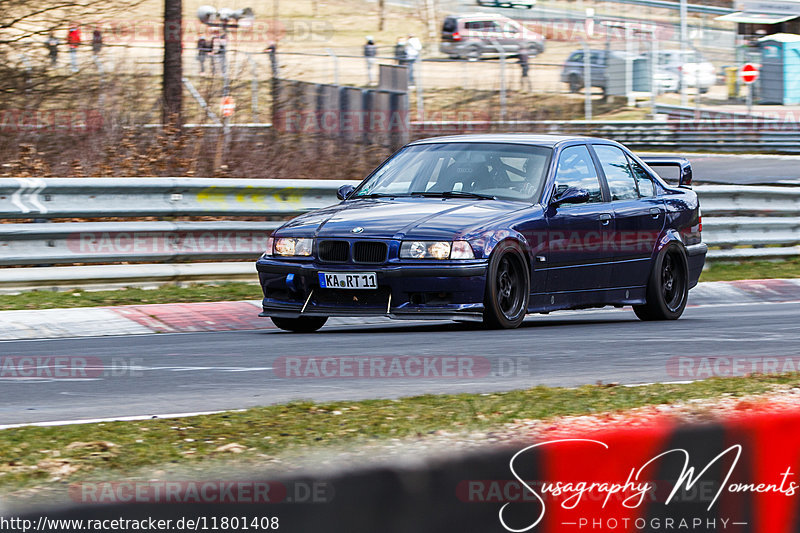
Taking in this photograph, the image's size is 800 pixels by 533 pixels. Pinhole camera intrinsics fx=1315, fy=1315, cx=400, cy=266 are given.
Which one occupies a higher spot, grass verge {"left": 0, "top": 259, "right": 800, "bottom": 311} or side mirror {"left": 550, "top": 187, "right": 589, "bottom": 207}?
side mirror {"left": 550, "top": 187, "right": 589, "bottom": 207}

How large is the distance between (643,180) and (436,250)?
2.99 m

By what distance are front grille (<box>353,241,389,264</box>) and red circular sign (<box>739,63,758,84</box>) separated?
28.1 m

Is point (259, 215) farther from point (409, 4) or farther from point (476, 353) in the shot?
point (409, 4)

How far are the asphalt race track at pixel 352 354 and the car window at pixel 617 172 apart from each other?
3.43ft

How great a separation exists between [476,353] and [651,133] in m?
26.4

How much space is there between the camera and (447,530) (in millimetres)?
2787

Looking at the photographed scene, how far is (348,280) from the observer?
871cm

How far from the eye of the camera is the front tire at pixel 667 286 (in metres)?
10.6

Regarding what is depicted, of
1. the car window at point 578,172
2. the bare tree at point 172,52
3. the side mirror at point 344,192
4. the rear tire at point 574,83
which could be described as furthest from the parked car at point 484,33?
the side mirror at point 344,192

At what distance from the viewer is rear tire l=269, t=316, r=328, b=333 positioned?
938 centimetres

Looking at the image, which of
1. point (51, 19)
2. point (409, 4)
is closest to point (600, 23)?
point (409, 4)
